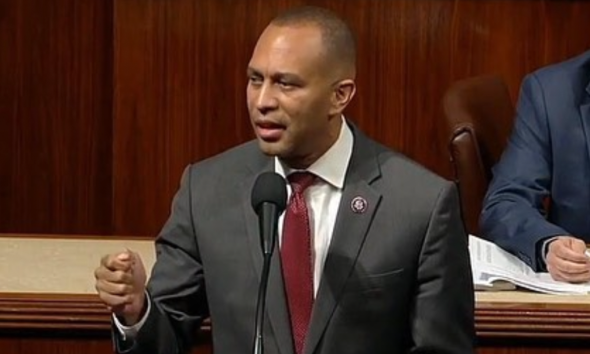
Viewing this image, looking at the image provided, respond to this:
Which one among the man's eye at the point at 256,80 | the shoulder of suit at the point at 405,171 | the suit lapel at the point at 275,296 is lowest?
the suit lapel at the point at 275,296

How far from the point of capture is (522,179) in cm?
260

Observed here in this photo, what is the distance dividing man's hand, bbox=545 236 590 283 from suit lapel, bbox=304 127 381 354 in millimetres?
488

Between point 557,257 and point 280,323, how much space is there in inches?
24.5

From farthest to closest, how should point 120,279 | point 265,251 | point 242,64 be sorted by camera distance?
point 242,64 < point 120,279 < point 265,251

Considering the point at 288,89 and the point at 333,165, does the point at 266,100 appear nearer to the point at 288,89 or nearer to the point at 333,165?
the point at 288,89

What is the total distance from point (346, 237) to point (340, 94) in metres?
0.19

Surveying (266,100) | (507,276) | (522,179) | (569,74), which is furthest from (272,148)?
(569,74)

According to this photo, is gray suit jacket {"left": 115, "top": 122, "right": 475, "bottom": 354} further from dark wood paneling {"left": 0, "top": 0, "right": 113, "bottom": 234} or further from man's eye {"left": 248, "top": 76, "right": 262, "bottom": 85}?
dark wood paneling {"left": 0, "top": 0, "right": 113, "bottom": 234}

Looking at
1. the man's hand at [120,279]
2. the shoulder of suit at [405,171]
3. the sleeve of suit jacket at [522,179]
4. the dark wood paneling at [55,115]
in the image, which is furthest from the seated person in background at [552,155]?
the dark wood paneling at [55,115]

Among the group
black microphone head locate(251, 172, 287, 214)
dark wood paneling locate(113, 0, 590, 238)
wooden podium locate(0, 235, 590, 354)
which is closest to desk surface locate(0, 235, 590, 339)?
wooden podium locate(0, 235, 590, 354)

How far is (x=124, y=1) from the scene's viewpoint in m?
3.67

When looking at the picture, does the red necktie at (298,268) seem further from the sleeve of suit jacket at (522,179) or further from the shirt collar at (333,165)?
the sleeve of suit jacket at (522,179)

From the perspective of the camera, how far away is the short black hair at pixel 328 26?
1831 mm

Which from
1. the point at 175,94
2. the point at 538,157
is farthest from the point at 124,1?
the point at 538,157
